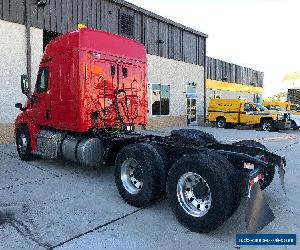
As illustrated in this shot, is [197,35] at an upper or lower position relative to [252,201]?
upper

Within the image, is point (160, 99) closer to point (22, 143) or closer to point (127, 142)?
point (22, 143)

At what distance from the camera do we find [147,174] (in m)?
4.64

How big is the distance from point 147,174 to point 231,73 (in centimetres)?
2968

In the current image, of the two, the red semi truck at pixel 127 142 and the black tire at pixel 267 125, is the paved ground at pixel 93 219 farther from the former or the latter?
the black tire at pixel 267 125

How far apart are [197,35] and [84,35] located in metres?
19.4

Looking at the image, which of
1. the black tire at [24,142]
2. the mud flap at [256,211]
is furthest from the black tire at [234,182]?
the black tire at [24,142]

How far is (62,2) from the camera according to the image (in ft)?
46.1

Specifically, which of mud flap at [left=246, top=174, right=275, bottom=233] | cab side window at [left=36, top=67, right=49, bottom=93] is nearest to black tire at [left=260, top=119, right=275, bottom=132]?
cab side window at [left=36, top=67, right=49, bottom=93]

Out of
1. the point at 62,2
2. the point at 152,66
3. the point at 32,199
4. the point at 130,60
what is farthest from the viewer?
the point at 152,66

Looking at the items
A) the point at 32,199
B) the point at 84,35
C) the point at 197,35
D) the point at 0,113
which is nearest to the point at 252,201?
the point at 32,199

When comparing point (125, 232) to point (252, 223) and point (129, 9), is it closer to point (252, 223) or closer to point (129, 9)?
point (252, 223)

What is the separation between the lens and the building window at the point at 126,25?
57.0 ft

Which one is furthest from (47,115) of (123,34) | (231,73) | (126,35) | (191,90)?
(231,73)

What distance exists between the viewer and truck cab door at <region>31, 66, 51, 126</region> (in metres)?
7.52
